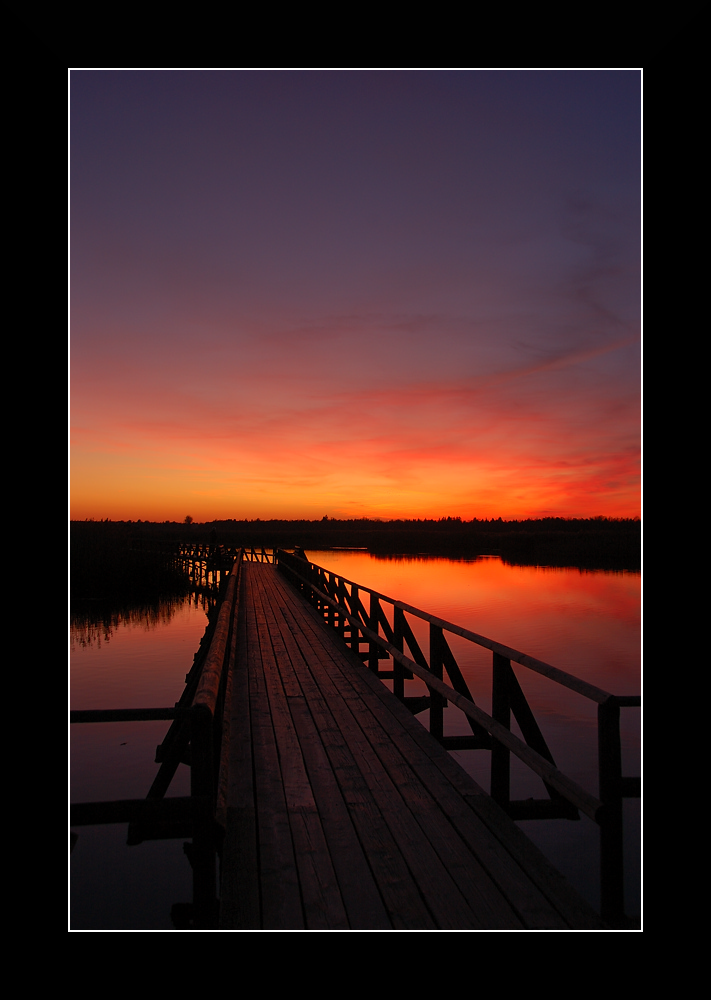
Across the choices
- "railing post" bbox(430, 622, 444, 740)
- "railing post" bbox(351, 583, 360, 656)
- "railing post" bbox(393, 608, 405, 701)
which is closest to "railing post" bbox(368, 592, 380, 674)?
"railing post" bbox(351, 583, 360, 656)

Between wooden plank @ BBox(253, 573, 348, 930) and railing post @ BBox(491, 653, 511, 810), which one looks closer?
wooden plank @ BBox(253, 573, 348, 930)

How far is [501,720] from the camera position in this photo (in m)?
4.54

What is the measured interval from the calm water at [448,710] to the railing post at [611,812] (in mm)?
1283

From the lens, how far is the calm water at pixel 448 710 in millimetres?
7406

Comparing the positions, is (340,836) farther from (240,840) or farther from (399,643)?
(399,643)

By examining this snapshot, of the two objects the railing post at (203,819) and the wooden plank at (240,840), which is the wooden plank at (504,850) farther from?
the railing post at (203,819)

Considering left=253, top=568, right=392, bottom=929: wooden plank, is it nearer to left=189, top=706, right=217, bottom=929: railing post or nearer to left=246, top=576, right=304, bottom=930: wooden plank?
left=246, top=576, right=304, bottom=930: wooden plank

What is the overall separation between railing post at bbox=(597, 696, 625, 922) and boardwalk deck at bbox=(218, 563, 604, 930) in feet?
0.44

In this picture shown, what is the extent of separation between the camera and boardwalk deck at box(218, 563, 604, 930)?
308 cm

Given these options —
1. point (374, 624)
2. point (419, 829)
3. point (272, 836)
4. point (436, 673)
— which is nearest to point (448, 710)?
point (374, 624)

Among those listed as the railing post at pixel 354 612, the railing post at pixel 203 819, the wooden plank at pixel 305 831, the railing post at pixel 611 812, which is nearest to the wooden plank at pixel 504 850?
the railing post at pixel 611 812

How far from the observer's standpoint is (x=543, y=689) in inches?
657
